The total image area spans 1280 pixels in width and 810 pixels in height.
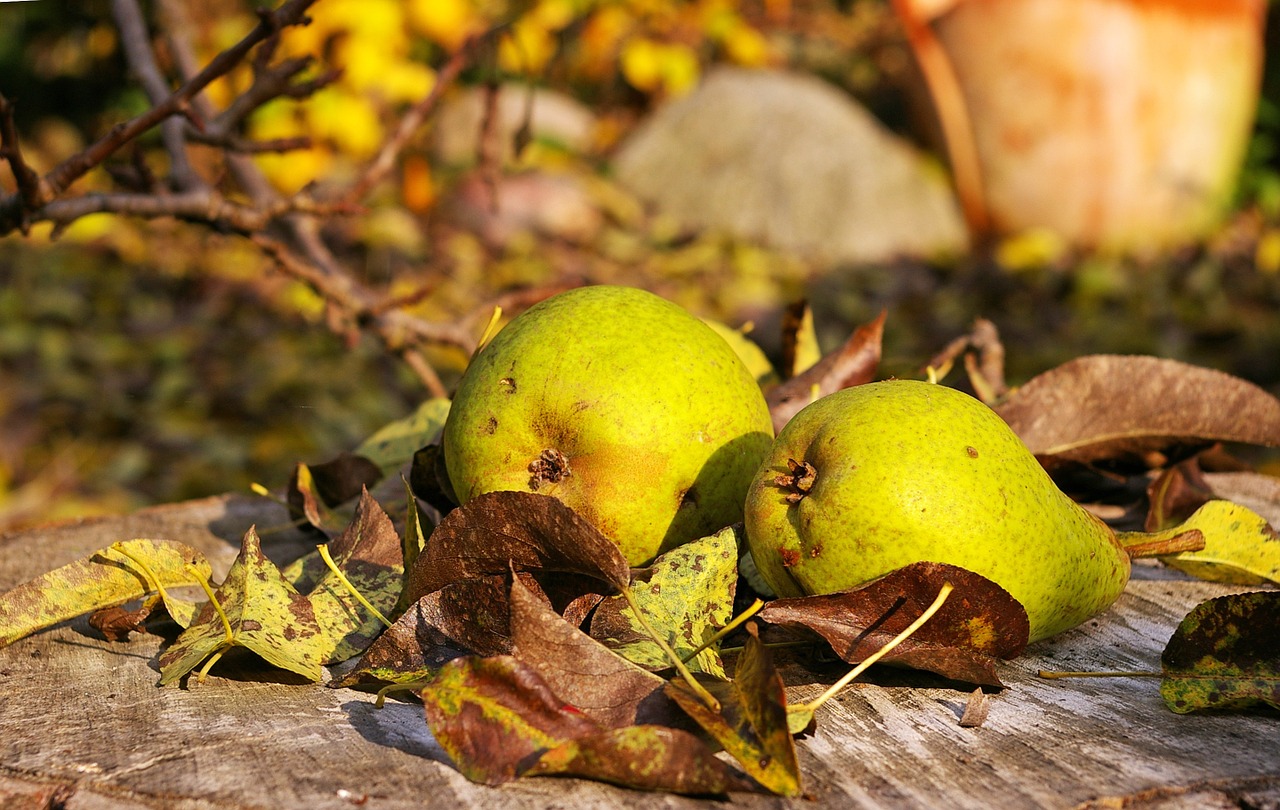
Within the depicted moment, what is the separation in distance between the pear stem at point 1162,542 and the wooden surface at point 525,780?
0.50ft

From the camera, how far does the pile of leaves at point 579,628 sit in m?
1.20

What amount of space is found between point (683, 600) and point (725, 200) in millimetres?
5993

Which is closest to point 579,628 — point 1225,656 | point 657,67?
point 1225,656

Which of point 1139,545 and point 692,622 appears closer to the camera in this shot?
point 692,622

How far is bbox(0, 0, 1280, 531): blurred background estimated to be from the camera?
5.51 metres

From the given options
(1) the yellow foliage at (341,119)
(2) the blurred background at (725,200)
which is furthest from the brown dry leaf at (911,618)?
(1) the yellow foliage at (341,119)

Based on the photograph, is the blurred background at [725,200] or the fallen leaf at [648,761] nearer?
the fallen leaf at [648,761]

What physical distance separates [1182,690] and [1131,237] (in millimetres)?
6004

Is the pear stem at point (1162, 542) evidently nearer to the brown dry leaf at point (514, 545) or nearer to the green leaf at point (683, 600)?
the green leaf at point (683, 600)

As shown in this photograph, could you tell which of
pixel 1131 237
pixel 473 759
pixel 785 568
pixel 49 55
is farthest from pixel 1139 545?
pixel 49 55

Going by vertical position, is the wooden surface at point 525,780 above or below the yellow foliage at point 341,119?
below

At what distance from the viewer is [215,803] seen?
1144 millimetres

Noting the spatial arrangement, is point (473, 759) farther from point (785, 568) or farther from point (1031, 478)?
point (1031, 478)

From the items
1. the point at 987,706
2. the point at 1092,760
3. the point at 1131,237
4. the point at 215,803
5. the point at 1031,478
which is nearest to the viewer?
the point at 215,803
